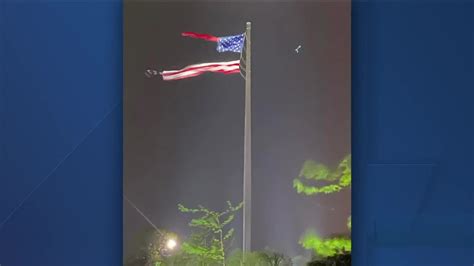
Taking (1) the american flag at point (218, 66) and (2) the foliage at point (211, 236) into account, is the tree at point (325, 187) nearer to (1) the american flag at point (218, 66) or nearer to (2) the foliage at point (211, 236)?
(2) the foliage at point (211, 236)

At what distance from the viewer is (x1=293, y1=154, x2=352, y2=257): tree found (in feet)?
5.86

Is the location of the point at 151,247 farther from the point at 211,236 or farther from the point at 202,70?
the point at 202,70

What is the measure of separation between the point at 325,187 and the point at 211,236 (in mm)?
478

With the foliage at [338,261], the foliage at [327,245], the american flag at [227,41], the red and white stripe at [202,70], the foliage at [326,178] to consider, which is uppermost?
the american flag at [227,41]

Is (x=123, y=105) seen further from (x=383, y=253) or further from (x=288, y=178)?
(x=383, y=253)

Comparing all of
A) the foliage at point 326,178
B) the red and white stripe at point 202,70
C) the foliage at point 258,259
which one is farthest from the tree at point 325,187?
the red and white stripe at point 202,70

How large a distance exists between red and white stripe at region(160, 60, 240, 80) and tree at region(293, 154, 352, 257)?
0.48m

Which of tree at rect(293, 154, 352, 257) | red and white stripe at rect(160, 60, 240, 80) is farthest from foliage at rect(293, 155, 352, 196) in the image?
red and white stripe at rect(160, 60, 240, 80)

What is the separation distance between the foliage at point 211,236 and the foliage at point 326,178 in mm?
255

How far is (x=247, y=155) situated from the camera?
182 centimetres

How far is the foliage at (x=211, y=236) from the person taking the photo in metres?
1.79

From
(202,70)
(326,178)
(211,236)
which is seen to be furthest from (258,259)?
(202,70)

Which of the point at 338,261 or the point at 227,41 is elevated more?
the point at 227,41

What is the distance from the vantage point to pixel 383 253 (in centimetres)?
182
